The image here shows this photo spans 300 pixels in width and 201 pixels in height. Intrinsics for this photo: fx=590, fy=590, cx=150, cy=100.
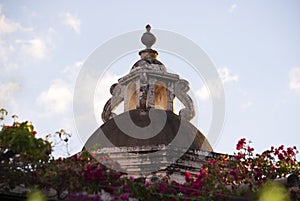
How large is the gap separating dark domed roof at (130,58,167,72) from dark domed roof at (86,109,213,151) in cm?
181

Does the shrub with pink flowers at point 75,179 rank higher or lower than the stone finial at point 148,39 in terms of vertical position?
lower

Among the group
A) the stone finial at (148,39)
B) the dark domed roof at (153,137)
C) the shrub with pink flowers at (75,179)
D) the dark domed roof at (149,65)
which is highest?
the stone finial at (148,39)

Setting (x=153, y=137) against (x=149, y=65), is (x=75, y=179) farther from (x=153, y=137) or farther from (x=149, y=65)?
(x=149, y=65)

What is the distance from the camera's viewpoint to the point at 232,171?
12031 mm

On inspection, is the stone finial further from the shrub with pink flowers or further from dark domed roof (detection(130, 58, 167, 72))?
the shrub with pink flowers

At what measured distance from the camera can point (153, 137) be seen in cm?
1502

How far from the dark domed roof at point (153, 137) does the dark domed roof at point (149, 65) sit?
1807mm

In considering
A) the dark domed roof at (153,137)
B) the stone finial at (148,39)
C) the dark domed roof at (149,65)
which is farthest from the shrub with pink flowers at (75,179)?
the stone finial at (148,39)

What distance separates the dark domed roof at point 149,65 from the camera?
1784 centimetres

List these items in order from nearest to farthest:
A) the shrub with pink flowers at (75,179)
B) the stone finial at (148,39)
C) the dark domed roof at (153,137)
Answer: the shrub with pink flowers at (75,179) < the dark domed roof at (153,137) < the stone finial at (148,39)

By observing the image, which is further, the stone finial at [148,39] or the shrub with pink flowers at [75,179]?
the stone finial at [148,39]

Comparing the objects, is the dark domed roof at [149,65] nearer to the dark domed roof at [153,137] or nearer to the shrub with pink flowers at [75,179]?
the dark domed roof at [153,137]

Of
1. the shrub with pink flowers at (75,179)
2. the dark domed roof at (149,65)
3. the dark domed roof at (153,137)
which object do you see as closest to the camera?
the shrub with pink flowers at (75,179)

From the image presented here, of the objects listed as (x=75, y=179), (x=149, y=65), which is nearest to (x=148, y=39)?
(x=149, y=65)
